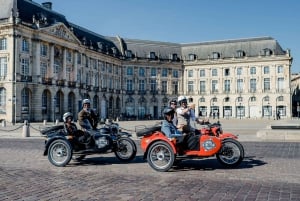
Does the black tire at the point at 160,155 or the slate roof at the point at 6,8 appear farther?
the slate roof at the point at 6,8

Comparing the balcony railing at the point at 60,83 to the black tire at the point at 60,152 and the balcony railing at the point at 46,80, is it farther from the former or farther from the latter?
the black tire at the point at 60,152

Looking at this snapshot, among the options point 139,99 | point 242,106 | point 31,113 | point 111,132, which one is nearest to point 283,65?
point 242,106

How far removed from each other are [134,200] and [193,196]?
110 cm

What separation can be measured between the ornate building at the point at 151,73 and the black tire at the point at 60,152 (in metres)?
43.8

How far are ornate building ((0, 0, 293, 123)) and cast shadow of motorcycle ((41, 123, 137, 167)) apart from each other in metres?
43.7

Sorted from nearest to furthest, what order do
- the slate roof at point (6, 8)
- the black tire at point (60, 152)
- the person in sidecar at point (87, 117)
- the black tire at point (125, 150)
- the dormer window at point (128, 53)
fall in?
the black tire at point (60, 152) → the person in sidecar at point (87, 117) → the black tire at point (125, 150) → the slate roof at point (6, 8) → the dormer window at point (128, 53)

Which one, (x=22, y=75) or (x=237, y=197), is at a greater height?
(x=22, y=75)

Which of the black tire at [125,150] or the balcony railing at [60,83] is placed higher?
the balcony railing at [60,83]

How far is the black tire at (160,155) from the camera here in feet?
30.6

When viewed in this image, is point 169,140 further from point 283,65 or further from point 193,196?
point 283,65

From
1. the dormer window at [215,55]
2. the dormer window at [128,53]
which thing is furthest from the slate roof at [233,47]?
the dormer window at [128,53]

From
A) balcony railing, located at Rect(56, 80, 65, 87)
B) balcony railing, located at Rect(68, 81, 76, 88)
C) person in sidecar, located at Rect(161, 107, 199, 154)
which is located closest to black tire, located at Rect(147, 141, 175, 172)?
person in sidecar, located at Rect(161, 107, 199, 154)

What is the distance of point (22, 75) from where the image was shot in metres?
48.5

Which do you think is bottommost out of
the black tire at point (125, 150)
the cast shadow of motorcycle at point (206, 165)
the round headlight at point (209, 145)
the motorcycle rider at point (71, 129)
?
the cast shadow of motorcycle at point (206, 165)
